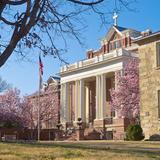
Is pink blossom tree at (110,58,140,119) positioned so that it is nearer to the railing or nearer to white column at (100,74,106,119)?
the railing

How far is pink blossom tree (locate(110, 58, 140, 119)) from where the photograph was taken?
52.7m

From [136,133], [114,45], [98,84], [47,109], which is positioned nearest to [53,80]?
[47,109]

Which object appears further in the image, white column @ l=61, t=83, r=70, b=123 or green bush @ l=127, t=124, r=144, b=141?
white column @ l=61, t=83, r=70, b=123

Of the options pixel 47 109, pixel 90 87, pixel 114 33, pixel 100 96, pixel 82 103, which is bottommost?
pixel 47 109

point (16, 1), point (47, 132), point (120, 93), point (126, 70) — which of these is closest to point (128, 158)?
point (16, 1)

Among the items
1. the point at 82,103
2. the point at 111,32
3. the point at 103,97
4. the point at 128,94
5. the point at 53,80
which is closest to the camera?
the point at 128,94

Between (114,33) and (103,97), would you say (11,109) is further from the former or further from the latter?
(114,33)

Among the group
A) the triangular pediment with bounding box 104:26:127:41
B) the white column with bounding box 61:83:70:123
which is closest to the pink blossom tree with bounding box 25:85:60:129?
the white column with bounding box 61:83:70:123

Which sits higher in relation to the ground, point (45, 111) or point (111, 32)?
point (111, 32)

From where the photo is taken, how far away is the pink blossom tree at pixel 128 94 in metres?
52.7

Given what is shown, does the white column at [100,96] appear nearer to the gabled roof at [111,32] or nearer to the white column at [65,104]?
the gabled roof at [111,32]

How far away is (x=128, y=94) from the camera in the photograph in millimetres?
53719

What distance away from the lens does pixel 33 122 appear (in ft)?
266

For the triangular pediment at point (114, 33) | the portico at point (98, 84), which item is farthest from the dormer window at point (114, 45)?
the triangular pediment at point (114, 33)
